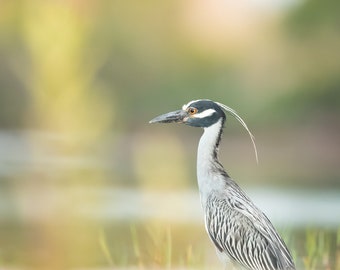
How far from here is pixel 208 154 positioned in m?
5.61

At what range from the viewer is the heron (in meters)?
5.51

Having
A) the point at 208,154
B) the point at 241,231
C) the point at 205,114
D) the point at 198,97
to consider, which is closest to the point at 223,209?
the point at 241,231

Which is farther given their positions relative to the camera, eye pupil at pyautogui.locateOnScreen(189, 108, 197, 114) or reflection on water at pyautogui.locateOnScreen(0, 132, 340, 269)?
eye pupil at pyautogui.locateOnScreen(189, 108, 197, 114)

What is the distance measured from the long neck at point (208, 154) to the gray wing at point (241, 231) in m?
0.10

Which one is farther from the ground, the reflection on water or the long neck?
the long neck

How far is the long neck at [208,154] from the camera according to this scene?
5.57 metres

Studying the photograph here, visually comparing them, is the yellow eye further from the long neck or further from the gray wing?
the gray wing

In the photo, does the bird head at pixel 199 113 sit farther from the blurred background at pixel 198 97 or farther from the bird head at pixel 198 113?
the blurred background at pixel 198 97

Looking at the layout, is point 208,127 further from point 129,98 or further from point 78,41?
point 129,98

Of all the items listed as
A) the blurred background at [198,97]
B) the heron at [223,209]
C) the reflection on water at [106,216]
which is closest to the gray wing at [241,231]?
the heron at [223,209]

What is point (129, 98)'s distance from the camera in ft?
84.9

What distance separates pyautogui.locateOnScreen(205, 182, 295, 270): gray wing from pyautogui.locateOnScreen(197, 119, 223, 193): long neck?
98mm

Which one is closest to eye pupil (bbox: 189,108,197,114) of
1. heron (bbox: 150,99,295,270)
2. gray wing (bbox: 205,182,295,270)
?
heron (bbox: 150,99,295,270)

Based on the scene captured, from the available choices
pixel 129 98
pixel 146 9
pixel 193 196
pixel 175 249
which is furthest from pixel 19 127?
pixel 175 249
